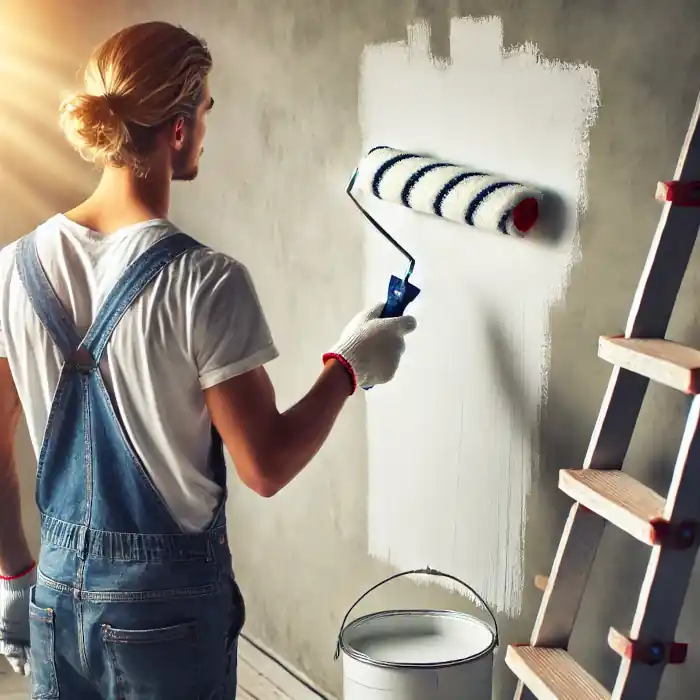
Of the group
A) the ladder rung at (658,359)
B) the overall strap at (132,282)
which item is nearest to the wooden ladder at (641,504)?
the ladder rung at (658,359)

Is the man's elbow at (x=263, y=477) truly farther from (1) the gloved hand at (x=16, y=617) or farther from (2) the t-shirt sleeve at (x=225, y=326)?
(1) the gloved hand at (x=16, y=617)

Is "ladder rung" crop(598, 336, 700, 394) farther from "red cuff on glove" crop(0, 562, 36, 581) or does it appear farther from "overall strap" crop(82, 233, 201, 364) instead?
"red cuff on glove" crop(0, 562, 36, 581)

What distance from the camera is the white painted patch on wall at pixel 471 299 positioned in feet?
5.93

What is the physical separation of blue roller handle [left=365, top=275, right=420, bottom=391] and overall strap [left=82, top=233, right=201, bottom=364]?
56 centimetres

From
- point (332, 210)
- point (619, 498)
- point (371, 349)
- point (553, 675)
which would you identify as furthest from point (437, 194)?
point (553, 675)

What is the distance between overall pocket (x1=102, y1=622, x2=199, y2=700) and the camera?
1.55 meters

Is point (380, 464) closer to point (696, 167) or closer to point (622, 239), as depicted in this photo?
point (622, 239)

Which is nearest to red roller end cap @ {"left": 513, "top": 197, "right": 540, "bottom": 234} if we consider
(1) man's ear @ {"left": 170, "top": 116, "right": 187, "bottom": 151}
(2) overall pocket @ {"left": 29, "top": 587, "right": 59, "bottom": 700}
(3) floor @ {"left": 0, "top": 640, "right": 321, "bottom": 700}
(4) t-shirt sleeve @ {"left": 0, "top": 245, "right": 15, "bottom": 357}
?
(1) man's ear @ {"left": 170, "top": 116, "right": 187, "bottom": 151}

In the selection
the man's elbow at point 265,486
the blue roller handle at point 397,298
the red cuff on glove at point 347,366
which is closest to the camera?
the man's elbow at point 265,486

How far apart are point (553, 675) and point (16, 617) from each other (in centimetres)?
97

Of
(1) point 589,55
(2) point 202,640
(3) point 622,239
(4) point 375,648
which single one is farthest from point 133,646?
(1) point 589,55

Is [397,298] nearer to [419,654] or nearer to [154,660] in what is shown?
[419,654]

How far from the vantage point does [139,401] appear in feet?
5.08

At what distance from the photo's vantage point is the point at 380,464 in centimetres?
234
